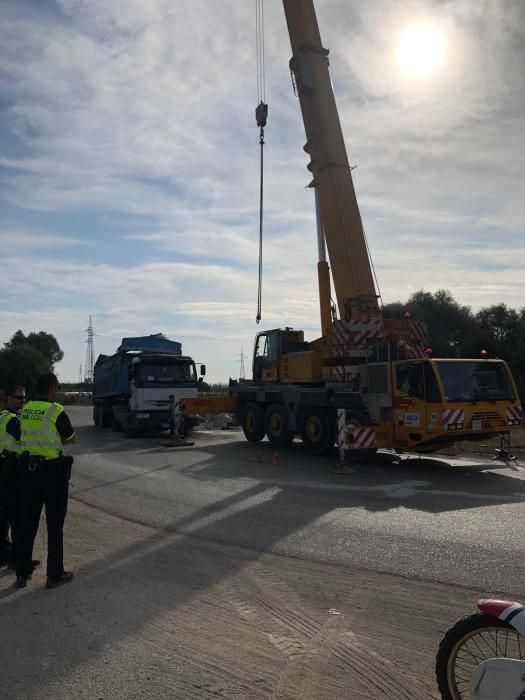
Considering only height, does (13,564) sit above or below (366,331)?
below

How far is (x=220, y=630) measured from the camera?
4.47m

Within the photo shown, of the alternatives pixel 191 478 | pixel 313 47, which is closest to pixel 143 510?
pixel 191 478

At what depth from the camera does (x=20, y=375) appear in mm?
77188

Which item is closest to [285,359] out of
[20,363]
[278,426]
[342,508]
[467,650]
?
[278,426]

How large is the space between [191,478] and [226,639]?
7.80 meters

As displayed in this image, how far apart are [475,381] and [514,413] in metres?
0.99

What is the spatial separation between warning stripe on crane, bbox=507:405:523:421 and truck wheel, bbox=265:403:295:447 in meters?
5.67

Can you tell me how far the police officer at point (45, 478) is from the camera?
5531mm

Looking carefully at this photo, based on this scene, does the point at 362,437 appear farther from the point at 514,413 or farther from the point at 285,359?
the point at 285,359

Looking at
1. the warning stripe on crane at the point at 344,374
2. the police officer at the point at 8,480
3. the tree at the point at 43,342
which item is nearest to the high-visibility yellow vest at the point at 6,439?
the police officer at the point at 8,480

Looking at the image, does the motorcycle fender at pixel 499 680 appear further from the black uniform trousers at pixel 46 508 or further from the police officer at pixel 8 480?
the police officer at pixel 8 480

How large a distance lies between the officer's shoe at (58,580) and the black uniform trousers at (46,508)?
27 mm

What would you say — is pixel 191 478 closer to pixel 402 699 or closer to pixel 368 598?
pixel 368 598

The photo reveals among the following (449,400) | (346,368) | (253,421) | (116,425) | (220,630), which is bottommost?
(220,630)
